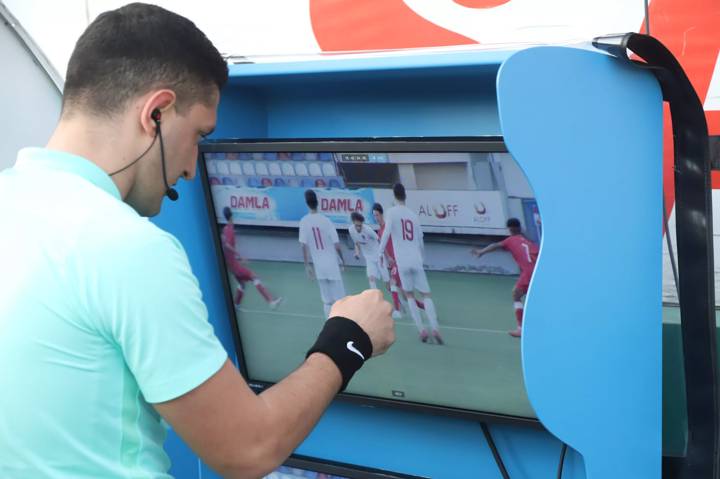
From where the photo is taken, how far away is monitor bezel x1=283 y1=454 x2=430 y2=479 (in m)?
1.82

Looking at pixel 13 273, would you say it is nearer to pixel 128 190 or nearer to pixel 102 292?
pixel 102 292

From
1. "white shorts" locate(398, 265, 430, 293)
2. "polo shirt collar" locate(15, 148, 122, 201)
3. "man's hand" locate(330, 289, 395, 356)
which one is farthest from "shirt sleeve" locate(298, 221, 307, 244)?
"polo shirt collar" locate(15, 148, 122, 201)

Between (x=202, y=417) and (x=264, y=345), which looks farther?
(x=264, y=345)

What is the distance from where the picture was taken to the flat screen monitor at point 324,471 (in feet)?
6.01

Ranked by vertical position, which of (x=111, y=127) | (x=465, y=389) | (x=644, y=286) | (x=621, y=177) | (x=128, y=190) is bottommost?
(x=465, y=389)

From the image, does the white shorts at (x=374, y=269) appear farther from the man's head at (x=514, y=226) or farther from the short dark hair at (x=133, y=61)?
the short dark hair at (x=133, y=61)

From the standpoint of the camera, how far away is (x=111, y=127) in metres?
1.18

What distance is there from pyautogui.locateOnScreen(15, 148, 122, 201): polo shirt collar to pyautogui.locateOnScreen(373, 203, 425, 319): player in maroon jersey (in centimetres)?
65

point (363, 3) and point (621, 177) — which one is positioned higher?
point (363, 3)

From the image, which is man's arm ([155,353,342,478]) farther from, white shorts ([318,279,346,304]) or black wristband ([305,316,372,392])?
white shorts ([318,279,346,304])

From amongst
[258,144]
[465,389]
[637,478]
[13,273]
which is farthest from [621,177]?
[13,273]

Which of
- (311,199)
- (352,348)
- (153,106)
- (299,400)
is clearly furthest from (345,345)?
(311,199)

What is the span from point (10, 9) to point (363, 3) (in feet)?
5.01

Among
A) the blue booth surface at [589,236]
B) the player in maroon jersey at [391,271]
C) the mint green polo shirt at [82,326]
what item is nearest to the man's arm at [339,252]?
the player in maroon jersey at [391,271]
